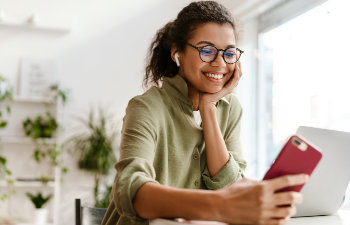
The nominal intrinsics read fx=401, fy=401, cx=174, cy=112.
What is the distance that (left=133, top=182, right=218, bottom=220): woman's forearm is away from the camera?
2.41 ft

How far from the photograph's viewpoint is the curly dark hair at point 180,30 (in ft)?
4.13

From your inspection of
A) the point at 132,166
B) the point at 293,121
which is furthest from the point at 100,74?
the point at 132,166

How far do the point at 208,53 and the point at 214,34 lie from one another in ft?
0.21

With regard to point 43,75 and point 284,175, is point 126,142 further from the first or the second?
point 43,75

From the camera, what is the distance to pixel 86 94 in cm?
428

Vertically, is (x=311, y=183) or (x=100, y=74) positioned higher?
(x=100, y=74)

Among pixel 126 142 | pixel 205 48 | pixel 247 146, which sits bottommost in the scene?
pixel 247 146

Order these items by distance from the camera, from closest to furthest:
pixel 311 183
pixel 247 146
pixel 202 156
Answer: pixel 311 183 → pixel 202 156 → pixel 247 146

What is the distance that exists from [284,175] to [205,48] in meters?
0.57

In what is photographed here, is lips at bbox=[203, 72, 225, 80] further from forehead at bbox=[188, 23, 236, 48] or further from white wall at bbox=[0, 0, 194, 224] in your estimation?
white wall at bbox=[0, 0, 194, 224]

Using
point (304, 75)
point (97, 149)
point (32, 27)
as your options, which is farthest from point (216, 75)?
point (32, 27)

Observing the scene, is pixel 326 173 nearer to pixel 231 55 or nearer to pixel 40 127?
pixel 231 55

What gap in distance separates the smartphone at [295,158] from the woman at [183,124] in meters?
0.07

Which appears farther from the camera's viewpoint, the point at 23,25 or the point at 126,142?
the point at 23,25
